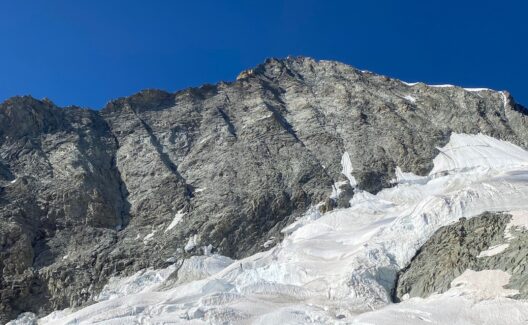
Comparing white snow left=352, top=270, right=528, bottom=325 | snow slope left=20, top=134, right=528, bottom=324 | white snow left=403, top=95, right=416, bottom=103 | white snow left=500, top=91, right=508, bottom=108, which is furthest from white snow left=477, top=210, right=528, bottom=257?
white snow left=500, top=91, right=508, bottom=108

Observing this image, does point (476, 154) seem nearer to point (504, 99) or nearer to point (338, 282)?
point (504, 99)

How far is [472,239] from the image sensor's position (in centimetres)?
3444

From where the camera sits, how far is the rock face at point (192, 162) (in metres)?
45.8

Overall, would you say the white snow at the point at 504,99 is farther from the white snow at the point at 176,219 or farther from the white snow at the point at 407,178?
the white snow at the point at 176,219

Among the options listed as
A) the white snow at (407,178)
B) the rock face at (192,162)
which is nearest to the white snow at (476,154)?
the rock face at (192,162)

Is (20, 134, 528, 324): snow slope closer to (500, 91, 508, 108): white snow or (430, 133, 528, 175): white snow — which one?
(430, 133, 528, 175): white snow

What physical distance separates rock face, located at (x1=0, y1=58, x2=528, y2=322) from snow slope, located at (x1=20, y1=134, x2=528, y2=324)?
3475mm

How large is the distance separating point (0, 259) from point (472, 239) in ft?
103

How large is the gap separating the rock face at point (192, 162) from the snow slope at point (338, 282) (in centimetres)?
347

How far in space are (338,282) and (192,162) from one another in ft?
97.0

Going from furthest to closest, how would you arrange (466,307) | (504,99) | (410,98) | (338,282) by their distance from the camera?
(410,98)
(504,99)
(338,282)
(466,307)

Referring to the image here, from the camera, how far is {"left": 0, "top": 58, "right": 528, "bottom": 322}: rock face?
45.8 metres

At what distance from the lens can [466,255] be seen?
3309 centimetres

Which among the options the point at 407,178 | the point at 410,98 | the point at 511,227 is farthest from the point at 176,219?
the point at 410,98
